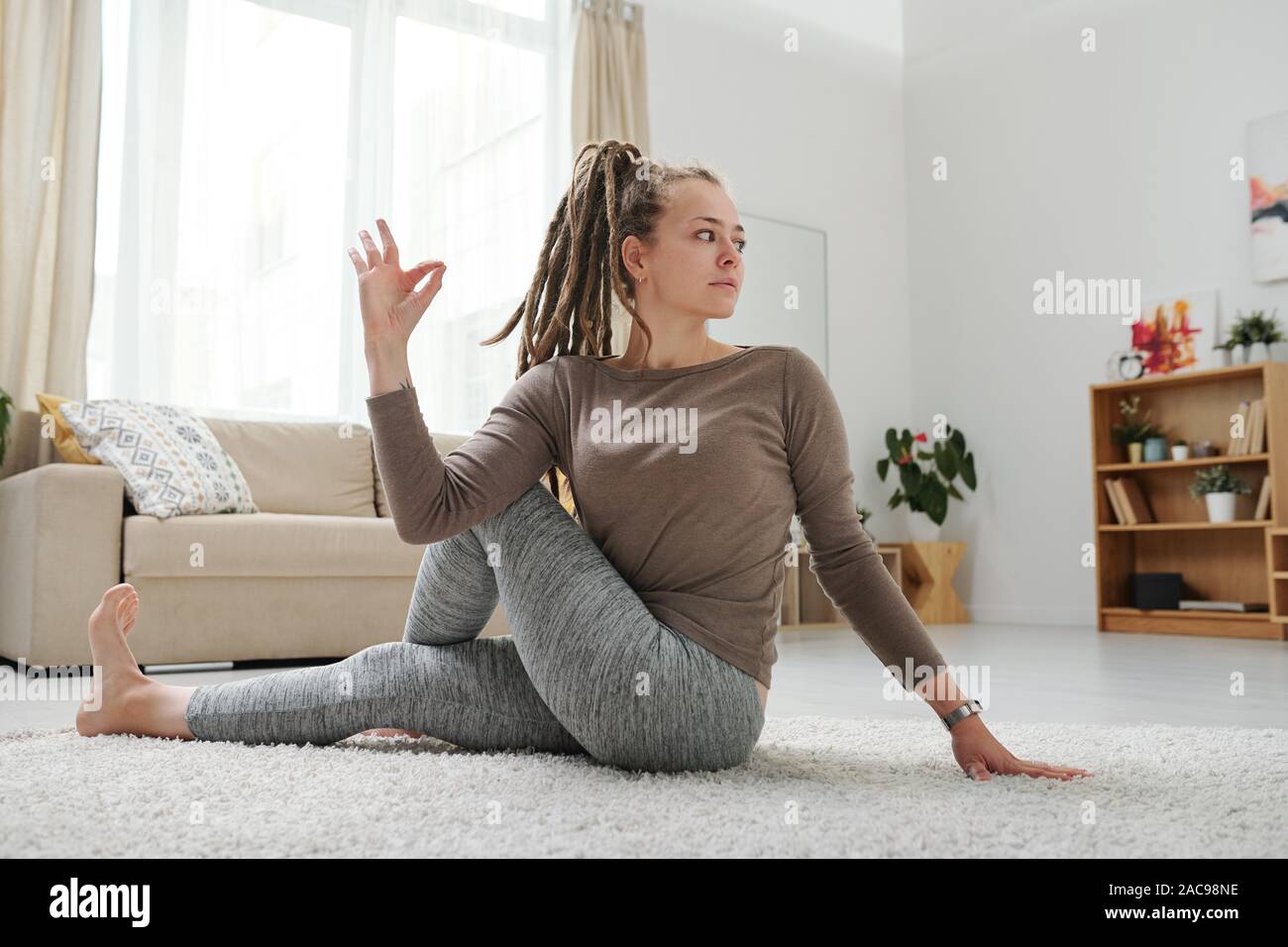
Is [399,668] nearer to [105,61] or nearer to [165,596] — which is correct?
[165,596]

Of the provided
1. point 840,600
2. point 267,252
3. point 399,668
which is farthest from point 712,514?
point 267,252

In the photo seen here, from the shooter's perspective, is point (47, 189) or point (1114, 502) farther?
point (1114, 502)

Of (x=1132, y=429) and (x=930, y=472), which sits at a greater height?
(x=1132, y=429)

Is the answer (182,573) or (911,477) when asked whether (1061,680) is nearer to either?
(182,573)

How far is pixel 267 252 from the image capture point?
435 cm

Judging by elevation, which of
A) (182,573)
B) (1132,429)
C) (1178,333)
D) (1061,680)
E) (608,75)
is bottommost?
(1061,680)

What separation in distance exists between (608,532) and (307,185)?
361cm

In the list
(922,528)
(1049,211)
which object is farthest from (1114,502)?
(1049,211)

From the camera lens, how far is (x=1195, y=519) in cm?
494

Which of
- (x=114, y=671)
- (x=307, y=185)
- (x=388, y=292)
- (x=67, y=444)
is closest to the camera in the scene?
(x=388, y=292)

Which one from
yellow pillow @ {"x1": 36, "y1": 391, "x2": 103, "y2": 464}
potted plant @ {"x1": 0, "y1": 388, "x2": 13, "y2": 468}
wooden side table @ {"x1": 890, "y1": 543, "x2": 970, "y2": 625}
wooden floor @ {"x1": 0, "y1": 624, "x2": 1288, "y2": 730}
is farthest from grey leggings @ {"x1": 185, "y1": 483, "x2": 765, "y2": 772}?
wooden side table @ {"x1": 890, "y1": 543, "x2": 970, "y2": 625}

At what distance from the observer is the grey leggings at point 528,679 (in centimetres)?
123

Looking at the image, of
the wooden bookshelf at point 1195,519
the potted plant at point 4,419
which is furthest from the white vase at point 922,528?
the potted plant at point 4,419
